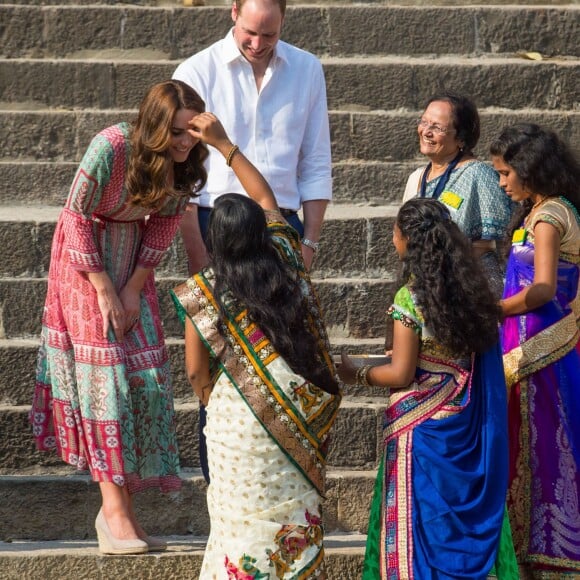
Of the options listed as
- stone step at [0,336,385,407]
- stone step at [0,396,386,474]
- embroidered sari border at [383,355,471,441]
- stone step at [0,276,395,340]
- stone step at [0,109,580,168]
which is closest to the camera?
embroidered sari border at [383,355,471,441]

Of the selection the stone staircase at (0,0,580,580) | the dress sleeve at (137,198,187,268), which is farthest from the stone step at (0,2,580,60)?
the dress sleeve at (137,198,187,268)

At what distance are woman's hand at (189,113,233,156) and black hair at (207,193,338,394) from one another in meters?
0.27

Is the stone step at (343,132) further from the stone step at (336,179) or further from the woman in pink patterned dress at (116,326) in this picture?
the woman in pink patterned dress at (116,326)

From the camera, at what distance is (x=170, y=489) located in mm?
4621

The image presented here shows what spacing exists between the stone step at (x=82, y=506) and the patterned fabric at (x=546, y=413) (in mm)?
723

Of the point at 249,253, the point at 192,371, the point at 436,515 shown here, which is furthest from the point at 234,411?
the point at 436,515

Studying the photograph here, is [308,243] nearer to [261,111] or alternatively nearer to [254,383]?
[261,111]

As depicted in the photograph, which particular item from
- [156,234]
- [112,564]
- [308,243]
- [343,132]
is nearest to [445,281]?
[308,243]

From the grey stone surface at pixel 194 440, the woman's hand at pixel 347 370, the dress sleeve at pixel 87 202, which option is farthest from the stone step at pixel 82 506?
the dress sleeve at pixel 87 202

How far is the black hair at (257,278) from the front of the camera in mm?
3877

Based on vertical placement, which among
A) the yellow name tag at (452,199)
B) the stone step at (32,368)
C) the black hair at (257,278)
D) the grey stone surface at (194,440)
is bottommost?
the grey stone surface at (194,440)

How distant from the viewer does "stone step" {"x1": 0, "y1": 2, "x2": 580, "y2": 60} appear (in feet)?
23.5

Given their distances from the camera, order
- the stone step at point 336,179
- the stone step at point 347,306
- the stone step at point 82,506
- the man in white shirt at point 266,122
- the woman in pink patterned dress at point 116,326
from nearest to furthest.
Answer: the woman in pink patterned dress at point 116,326 → the man in white shirt at point 266,122 → the stone step at point 82,506 → the stone step at point 347,306 → the stone step at point 336,179

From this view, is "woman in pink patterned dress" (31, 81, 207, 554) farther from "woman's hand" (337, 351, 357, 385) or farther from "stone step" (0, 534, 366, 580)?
"woman's hand" (337, 351, 357, 385)
